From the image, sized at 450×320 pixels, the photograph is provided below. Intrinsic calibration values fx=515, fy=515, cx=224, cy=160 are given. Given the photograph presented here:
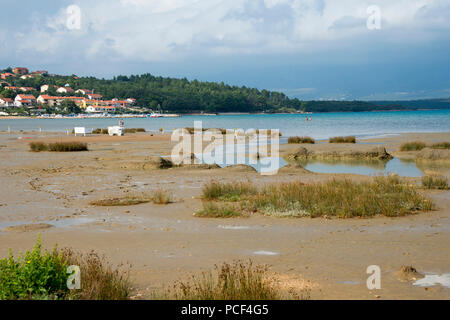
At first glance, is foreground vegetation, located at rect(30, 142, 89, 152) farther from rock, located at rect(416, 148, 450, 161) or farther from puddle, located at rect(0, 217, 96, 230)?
puddle, located at rect(0, 217, 96, 230)

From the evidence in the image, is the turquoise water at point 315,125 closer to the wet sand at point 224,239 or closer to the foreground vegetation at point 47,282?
the wet sand at point 224,239

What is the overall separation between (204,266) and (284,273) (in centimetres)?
142

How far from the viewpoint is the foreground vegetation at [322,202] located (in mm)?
13484

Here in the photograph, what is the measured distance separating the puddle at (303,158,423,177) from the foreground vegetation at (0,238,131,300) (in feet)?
60.9

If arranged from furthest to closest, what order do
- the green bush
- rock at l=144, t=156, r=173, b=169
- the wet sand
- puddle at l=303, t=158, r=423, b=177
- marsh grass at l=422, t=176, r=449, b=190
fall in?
1. puddle at l=303, t=158, r=423, b=177
2. rock at l=144, t=156, r=173, b=169
3. marsh grass at l=422, t=176, r=449, b=190
4. the wet sand
5. the green bush

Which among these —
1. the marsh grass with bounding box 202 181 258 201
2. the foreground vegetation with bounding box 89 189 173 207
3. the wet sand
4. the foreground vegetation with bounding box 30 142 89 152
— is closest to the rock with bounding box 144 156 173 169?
the wet sand

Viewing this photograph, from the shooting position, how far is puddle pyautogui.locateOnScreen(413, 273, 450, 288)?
783cm

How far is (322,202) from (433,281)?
601cm

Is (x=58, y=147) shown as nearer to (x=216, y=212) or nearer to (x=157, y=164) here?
(x=157, y=164)

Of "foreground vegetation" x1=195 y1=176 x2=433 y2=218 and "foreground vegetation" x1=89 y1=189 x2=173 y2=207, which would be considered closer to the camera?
"foreground vegetation" x1=195 y1=176 x2=433 y2=218

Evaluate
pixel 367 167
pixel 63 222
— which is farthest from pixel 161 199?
pixel 367 167
